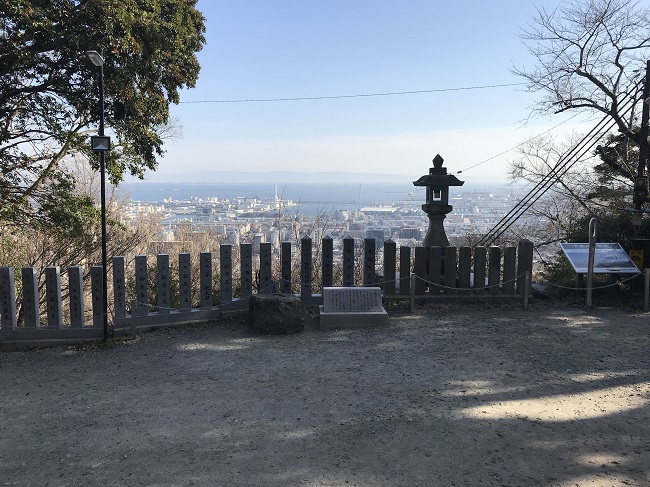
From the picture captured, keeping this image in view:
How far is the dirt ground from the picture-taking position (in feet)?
11.2

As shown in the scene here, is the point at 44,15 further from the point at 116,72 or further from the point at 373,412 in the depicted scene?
the point at 373,412

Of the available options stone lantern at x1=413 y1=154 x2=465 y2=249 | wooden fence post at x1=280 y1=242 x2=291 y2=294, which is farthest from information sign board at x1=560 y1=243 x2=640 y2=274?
wooden fence post at x1=280 y1=242 x2=291 y2=294

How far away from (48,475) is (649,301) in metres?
8.60

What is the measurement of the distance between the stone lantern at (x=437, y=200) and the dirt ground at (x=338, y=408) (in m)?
2.05

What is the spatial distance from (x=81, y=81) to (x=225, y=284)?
441 centimetres

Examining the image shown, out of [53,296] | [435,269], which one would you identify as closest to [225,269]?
[53,296]

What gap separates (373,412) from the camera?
434 centimetres

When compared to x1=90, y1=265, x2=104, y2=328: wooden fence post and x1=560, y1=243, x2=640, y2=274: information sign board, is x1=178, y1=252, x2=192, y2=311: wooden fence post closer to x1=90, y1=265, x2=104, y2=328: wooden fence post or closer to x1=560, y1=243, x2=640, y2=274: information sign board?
x1=90, y1=265, x2=104, y2=328: wooden fence post

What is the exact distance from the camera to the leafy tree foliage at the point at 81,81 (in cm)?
691

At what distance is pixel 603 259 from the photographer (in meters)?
8.07

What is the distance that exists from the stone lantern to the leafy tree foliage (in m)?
4.81

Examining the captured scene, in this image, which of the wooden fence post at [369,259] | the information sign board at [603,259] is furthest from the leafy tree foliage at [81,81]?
the information sign board at [603,259]

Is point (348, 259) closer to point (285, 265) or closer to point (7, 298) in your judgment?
point (285, 265)

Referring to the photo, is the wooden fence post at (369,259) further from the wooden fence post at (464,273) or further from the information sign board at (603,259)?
the information sign board at (603,259)
